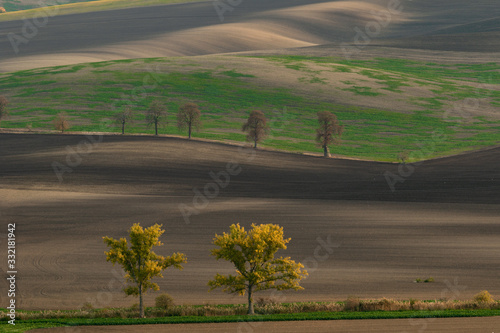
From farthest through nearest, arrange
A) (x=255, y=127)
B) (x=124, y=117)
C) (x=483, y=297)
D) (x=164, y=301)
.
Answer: (x=124, y=117) < (x=255, y=127) < (x=164, y=301) < (x=483, y=297)

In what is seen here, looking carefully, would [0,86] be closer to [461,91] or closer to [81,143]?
[81,143]

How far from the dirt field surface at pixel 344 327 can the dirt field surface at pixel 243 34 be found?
120 metres

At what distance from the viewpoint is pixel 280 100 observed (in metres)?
108

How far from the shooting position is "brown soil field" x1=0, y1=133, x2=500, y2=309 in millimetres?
39562

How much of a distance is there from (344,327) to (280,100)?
79.1 m

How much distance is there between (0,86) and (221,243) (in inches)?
3699

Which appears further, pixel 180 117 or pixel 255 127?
pixel 180 117

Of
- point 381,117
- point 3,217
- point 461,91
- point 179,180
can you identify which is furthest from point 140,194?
point 461,91

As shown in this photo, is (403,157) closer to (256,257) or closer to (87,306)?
(256,257)

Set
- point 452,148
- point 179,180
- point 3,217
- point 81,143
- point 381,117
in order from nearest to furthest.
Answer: point 3,217 → point 179,180 → point 81,143 → point 452,148 → point 381,117

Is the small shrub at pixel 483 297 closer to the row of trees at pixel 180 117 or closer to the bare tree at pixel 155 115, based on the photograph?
the row of trees at pixel 180 117

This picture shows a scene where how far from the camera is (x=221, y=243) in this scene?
1393 inches

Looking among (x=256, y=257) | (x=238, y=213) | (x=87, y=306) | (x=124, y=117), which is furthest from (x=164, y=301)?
(x=124, y=117)

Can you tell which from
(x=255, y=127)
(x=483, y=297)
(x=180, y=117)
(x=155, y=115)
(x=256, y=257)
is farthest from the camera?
(x=155, y=115)
